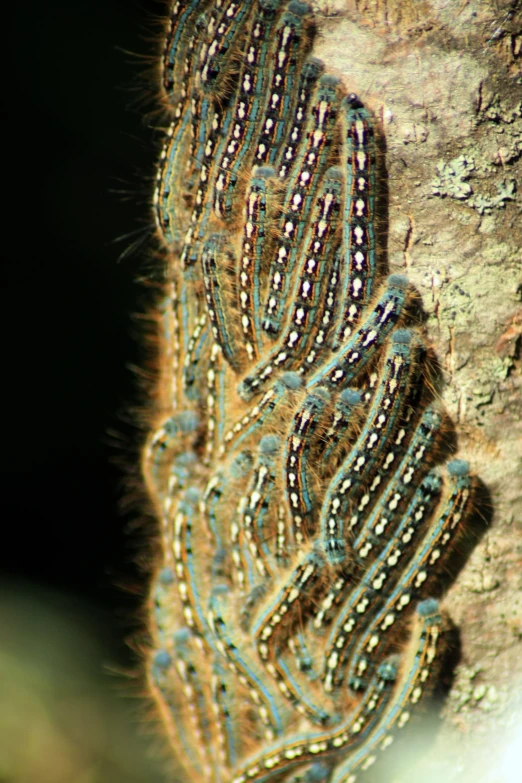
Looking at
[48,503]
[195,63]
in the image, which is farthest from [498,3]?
[48,503]

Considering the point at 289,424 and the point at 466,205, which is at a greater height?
the point at 466,205

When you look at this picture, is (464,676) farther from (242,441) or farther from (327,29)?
(327,29)

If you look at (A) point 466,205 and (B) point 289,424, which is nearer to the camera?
(A) point 466,205
